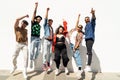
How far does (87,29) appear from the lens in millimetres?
10664

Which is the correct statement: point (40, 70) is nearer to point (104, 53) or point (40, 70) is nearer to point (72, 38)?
point (72, 38)

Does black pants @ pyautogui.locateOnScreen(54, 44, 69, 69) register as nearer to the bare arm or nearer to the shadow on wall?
the bare arm

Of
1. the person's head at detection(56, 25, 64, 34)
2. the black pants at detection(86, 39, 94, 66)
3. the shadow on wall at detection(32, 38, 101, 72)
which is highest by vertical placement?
the person's head at detection(56, 25, 64, 34)

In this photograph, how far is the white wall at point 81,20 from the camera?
37.1ft

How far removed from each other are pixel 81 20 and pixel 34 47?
6.90ft

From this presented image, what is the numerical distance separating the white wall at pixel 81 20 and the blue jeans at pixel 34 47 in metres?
0.76

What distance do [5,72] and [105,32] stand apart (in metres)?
4.18

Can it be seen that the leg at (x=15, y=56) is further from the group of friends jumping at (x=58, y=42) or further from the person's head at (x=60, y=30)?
the person's head at (x=60, y=30)

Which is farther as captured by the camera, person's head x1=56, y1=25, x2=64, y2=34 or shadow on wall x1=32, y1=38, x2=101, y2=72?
shadow on wall x1=32, y1=38, x2=101, y2=72

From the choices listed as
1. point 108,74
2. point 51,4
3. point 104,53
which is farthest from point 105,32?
point 51,4

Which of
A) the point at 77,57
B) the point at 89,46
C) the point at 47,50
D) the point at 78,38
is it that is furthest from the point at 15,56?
the point at 89,46

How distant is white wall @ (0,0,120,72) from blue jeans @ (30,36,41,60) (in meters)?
0.76

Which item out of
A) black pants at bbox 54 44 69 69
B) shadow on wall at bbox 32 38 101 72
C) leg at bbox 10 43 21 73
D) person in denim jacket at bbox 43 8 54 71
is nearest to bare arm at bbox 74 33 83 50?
black pants at bbox 54 44 69 69

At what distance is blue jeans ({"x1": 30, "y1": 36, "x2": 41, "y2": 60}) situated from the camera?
1089 cm
